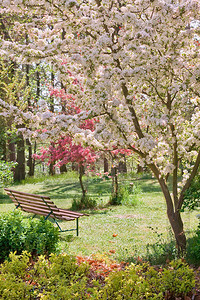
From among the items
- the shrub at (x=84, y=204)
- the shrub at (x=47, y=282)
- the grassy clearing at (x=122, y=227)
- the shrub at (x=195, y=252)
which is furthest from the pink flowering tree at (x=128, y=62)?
the shrub at (x=84, y=204)

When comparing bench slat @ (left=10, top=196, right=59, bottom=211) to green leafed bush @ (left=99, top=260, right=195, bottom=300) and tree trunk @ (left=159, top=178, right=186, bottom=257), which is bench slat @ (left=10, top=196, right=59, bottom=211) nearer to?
tree trunk @ (left=159, top=178, right=186, bottom=257)

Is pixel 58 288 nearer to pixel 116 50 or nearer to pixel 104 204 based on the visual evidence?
pixel 116 50

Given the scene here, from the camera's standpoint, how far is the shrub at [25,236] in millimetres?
4371

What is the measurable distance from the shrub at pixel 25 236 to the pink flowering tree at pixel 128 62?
4.39 feet

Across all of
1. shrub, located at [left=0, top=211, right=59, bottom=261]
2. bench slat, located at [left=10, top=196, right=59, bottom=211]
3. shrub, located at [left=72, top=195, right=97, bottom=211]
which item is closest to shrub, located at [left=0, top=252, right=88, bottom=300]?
shrub, located at [left=0, top=211, right=59, bottom=261]

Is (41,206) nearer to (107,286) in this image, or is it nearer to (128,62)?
(128,62)

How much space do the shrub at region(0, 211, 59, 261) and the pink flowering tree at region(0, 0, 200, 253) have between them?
1339 mm

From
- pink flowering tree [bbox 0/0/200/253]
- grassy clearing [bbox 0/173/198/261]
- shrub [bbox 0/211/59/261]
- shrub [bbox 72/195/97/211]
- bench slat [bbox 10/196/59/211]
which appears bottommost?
grassy clearing [bbox 0/173/198/261]

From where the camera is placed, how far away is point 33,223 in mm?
4664

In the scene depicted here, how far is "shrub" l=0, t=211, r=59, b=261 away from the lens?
4.37 metres

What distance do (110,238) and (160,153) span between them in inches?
89.0

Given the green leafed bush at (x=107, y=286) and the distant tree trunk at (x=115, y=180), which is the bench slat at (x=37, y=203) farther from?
the distant tree trunk at (x=115, y=180)

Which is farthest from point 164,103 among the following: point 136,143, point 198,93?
point 136,143

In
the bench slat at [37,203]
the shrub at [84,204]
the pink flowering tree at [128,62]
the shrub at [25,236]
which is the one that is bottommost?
the shrub at [84,204]
